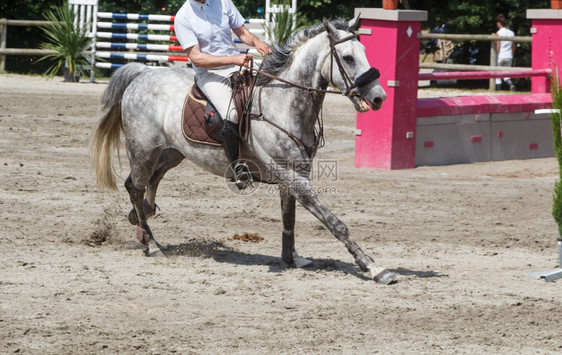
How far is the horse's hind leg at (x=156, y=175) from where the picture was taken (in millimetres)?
7798

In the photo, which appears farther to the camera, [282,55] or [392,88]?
[392,88]

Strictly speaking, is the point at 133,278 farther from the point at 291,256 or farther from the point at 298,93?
the point at 298,93

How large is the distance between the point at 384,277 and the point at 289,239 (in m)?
0.91

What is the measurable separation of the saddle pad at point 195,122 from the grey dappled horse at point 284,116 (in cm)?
8

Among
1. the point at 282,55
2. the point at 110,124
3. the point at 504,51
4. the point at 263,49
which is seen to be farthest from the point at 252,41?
the point at 504,51

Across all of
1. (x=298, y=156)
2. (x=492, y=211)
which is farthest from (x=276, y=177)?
(x=492, y=211)

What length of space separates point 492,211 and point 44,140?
21.9 feet

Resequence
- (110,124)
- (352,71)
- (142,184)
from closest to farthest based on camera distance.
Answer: (352,71)
(142,184)
(110,124)

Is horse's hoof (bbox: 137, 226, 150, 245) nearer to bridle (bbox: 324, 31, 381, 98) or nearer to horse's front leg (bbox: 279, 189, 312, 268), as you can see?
horse's front leg (bbox: 279, 189, 312, 268)

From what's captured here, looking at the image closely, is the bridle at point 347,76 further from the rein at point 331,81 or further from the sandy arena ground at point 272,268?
the sandy arena ground at point 272,268

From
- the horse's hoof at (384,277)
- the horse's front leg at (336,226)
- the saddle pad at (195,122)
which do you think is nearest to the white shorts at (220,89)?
the saddle pad at (195,122)

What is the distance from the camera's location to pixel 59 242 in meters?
7.76

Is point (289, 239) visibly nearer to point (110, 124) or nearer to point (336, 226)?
point (336, 226)

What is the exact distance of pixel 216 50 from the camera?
699 cm
